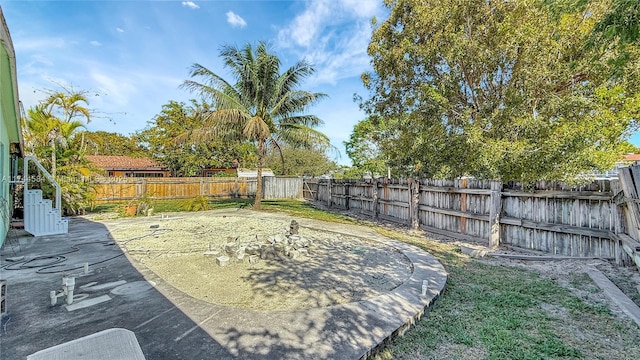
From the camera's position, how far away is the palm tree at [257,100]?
Result: 11562 mm

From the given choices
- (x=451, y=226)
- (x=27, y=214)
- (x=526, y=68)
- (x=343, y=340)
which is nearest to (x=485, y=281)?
(x=343, y=340)

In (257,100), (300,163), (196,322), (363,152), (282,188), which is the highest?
(257,100)

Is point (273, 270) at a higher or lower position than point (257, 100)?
lower

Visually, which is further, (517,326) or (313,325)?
(517,326)

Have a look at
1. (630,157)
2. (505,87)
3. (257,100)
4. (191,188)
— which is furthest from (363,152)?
(505,87)

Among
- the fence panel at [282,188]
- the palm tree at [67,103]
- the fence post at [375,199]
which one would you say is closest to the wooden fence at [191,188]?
the fence panel at [282,188]

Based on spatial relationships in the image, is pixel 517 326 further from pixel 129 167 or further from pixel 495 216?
pixel 129 167

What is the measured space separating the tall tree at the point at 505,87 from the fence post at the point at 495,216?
40cm

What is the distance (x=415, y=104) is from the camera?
779cm

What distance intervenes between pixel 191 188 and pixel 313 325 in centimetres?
1826

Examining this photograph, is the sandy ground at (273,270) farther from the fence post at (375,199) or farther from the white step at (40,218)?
the fence post at (375,199)

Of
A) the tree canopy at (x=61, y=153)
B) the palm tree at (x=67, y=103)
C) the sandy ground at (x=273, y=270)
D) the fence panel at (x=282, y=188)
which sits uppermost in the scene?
the palm tree at (x=67, y=103)

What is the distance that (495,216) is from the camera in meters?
→ 6.38

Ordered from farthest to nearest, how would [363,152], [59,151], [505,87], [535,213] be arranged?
[363,152] → [59,151] → [505,87] → [535,213]
